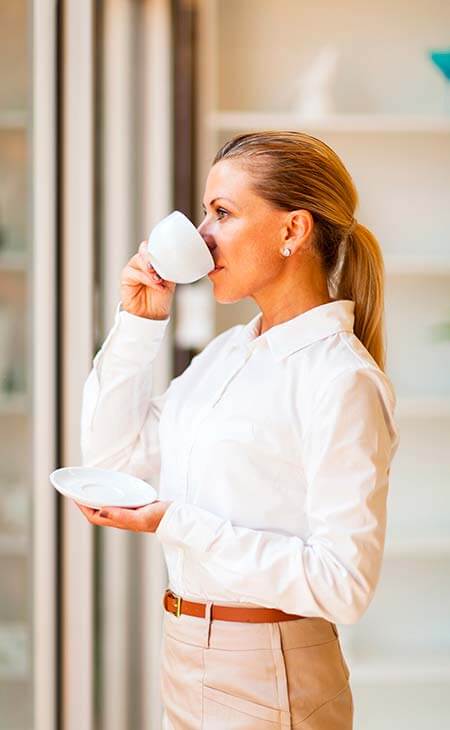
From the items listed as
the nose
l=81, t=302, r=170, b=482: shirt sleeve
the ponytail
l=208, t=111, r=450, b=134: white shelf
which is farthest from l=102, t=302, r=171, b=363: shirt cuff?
l=208, t=111, r=450, b=134: white shelf

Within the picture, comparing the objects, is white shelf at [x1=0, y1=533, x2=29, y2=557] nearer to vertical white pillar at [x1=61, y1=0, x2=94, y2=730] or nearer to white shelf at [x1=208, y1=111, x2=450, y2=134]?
vertical white pillar at [x1=61, y1=0, x2=94, y2=730]

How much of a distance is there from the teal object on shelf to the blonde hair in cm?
178

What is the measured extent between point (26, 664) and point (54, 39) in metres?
1.51

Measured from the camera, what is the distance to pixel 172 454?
1.58m

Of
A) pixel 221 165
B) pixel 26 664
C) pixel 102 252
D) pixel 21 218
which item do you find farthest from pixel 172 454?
pixel 102 252

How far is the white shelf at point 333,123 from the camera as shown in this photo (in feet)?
10.2

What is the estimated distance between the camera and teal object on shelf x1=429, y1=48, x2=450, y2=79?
10.5ft

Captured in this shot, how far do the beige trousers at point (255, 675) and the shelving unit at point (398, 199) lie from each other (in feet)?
6.04

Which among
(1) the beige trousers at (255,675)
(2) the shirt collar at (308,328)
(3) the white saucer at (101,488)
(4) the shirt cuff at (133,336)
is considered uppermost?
(2) the shirt collar at (308,328)

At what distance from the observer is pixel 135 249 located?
3.01 meters

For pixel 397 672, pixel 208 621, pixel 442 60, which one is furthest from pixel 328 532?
pixel 442 60

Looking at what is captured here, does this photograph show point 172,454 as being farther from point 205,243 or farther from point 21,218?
point 21,218

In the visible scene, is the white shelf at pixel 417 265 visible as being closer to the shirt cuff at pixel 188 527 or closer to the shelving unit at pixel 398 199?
the shelving unit at pixel 398 199

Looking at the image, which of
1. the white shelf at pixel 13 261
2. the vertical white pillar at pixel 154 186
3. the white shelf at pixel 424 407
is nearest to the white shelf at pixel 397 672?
the vertical white pillar at pixel 154 186
